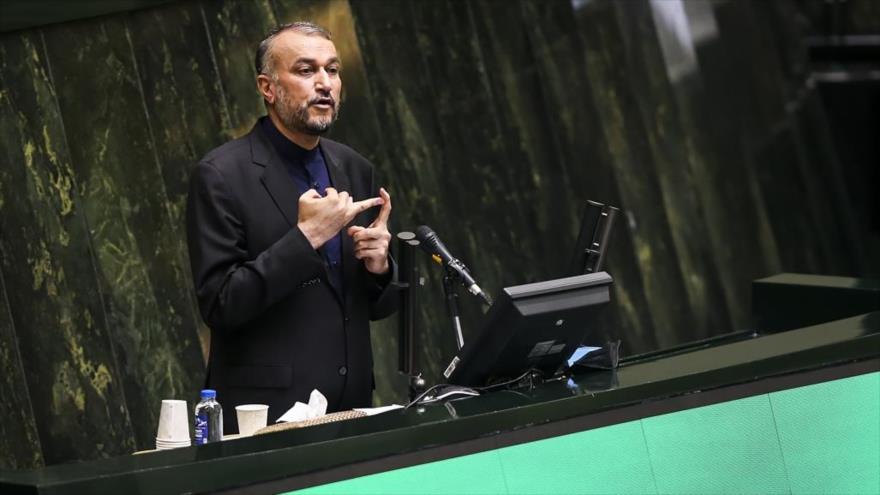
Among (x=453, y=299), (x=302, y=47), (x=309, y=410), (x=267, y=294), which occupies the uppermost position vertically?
(x=302, y=47)

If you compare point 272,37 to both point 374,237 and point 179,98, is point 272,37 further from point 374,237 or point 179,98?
point 179,98

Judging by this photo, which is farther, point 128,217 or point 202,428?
point 128,217

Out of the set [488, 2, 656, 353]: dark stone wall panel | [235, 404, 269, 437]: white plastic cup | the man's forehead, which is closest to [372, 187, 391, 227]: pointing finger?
the man's forehead

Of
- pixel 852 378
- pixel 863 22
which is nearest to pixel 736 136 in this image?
pixel 863 22

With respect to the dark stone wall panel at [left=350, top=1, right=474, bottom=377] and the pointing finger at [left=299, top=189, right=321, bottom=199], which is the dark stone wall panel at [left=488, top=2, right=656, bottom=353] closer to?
the dark stone wall panel at [left=350, top=1, right=474, bottom=377]

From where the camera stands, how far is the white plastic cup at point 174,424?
3.05 meters

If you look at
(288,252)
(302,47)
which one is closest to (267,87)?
(302,47)

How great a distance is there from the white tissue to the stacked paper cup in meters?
0.24

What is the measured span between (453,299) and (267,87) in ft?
2.44

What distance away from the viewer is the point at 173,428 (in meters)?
3.05

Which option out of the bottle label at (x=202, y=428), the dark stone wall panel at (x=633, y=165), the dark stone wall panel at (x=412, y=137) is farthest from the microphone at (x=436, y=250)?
the dark stone wall panel at (x=633, y=165)

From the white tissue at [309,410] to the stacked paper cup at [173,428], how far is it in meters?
0.24

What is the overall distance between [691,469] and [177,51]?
3.07 meters

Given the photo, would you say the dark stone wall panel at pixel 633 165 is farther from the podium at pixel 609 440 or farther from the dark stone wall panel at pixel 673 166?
the podium at pixel 609 440
